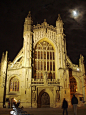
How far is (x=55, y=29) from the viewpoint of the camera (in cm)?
3050

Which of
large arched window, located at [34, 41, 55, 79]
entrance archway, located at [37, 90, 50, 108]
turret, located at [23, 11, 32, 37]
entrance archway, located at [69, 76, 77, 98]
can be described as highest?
turret, located at [23, 11, 32, 37]

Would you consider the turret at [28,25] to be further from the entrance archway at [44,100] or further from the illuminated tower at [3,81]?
the entrance archway at [44,100]

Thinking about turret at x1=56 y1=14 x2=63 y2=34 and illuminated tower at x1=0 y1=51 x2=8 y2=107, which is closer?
illuminated tower at x1=0 y1=51 x2=8 y2=107

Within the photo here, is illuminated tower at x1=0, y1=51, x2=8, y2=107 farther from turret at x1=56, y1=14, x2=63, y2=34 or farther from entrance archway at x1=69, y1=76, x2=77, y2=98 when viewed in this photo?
entrance archway at x1=69, y1=76, x2=77, y2=98

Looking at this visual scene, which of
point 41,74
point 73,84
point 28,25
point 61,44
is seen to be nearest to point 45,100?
point 41,74

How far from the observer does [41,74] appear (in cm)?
2861

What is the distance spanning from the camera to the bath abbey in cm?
2597

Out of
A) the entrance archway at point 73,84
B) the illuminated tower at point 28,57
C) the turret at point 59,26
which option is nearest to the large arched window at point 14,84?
the illuminated tower at point 28,57

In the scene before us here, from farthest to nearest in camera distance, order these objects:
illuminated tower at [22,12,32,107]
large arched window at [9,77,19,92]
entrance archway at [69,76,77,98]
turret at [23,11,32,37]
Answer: entrance archway at [69,76,77,98]
turret at [23,11,32,37]
large arched window at [9,77,19,92]
illuminated tower at [22,12,32,107]

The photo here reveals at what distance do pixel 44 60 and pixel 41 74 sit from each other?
2.73 metres

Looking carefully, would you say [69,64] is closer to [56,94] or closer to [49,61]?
[49,61]

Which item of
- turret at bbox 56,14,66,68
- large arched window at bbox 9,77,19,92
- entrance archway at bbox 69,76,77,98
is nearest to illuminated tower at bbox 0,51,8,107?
large arched window at bbox 9,77,19,92

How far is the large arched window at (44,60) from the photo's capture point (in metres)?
28.7

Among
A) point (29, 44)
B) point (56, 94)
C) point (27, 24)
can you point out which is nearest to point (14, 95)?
point (56, 94)
